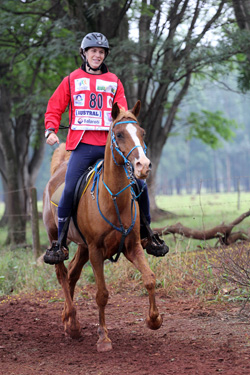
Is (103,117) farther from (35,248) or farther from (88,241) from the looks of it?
(35,248)

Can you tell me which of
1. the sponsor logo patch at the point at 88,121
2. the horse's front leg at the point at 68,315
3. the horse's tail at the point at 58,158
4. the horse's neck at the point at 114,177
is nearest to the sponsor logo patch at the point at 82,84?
the sponsor logo patch at the point at 88,121

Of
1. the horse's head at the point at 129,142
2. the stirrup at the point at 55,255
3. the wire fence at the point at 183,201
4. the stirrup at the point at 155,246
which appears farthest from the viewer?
the wire fence at the point at 183,201

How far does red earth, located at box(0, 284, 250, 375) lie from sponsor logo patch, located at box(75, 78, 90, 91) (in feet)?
9.55

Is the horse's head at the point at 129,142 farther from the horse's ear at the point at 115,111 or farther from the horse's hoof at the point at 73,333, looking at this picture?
the horse's hoof at the point at 73,333

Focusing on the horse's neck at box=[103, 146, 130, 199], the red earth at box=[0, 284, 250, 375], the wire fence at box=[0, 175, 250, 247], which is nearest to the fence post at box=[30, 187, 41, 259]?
the wire fence at box=[0, 175, 250, 247]

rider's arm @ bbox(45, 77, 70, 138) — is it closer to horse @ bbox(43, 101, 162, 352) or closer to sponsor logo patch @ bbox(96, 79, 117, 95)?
sponsor logo patch @ bbox(96, 79, 117, 95)

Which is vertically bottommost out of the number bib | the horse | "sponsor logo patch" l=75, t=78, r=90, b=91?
the horse

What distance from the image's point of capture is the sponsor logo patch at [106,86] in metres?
6.25

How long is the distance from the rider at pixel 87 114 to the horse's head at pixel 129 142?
74 centimetres

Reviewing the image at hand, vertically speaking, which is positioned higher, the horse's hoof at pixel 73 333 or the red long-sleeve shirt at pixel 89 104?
the red long-sleeve shirt at pixel 89 104

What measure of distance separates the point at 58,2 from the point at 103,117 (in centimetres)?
1087

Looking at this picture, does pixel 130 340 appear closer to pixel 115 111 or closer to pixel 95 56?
pixel 115 111

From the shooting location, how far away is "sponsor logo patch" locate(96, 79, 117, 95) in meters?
6.25

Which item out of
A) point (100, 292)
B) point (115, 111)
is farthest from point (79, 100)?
point (100, 292)
